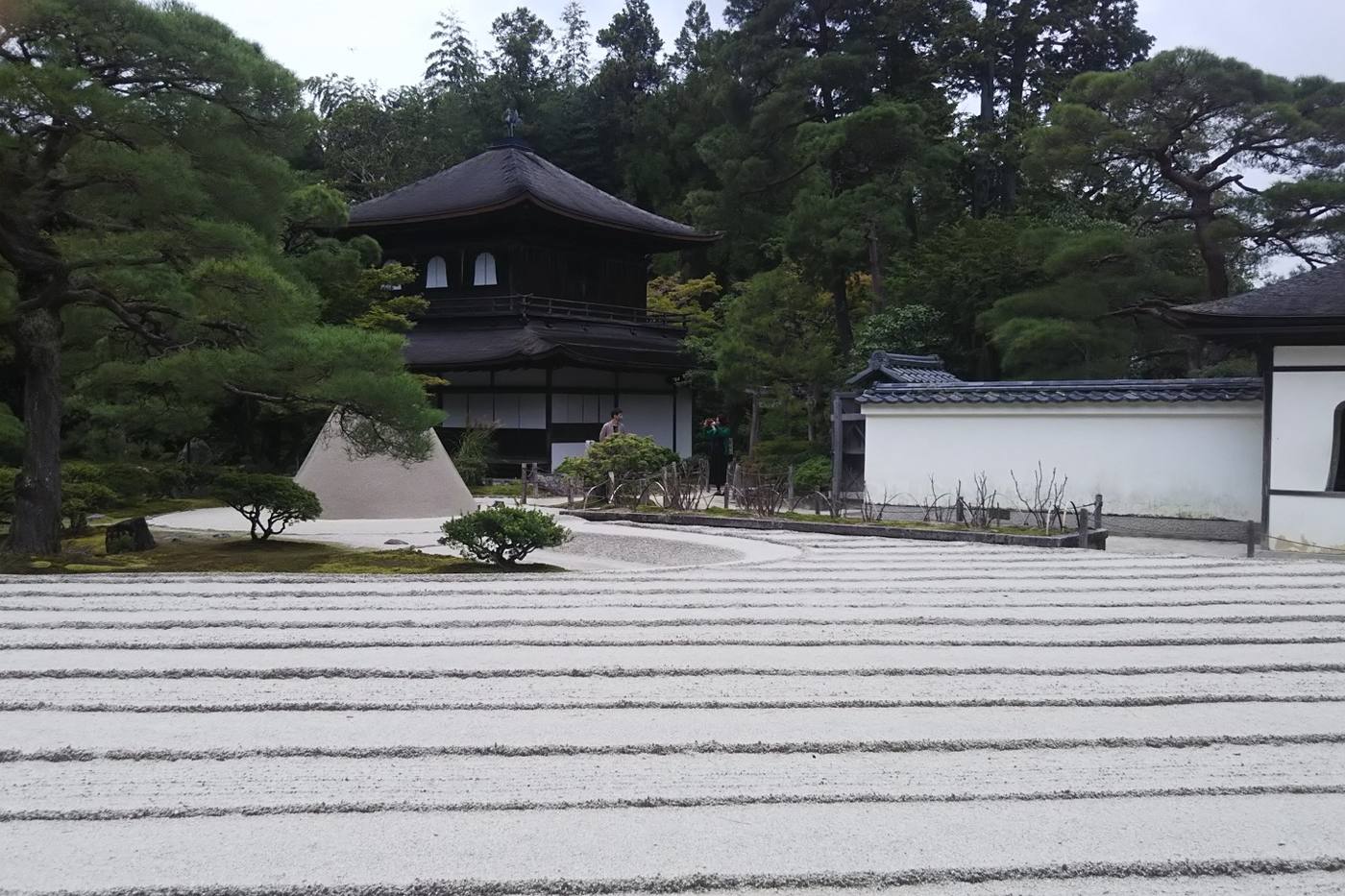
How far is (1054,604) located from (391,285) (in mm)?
17739

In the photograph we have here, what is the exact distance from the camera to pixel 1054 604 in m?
6.44

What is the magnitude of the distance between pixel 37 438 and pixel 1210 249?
15.0 m

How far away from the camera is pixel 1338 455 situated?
10.6 metres

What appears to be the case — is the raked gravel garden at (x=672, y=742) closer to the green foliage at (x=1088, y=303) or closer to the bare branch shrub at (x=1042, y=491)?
the bare branch shrub at (x=1042, y=491)

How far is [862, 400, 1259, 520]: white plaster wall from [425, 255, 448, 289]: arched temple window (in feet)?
37.7

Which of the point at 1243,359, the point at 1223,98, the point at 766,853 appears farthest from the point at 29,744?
the point at 1243,359

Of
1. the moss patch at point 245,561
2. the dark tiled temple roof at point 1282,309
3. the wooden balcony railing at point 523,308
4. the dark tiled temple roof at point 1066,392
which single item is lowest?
the moss patch at point 245,561

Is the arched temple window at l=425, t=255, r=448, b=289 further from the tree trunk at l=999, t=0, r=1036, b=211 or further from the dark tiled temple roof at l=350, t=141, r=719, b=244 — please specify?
the tree trunk at l=999, t=0, r=1036, b=211

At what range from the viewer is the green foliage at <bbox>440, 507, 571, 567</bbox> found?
8.12m

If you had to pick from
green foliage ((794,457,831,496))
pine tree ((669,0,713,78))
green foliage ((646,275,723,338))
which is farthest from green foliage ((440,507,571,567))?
pine tree ((669,0,713,78))

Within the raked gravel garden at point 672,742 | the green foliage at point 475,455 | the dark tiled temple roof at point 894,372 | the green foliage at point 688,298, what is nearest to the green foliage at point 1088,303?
the dark tiled temple roof at point 894,372

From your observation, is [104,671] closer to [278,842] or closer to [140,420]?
[278,842]

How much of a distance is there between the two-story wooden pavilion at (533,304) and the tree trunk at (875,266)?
142 inches

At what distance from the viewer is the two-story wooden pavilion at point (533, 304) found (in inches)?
805
